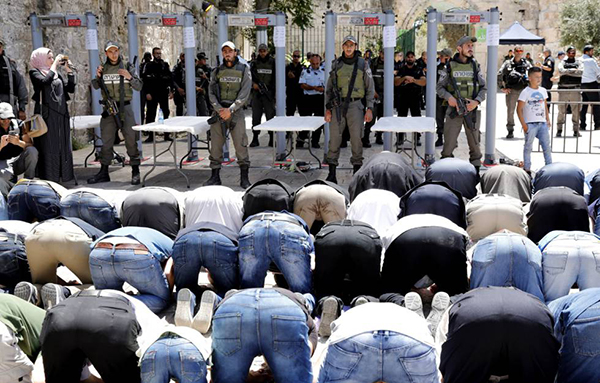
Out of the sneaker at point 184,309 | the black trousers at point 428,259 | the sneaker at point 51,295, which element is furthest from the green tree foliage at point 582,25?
the sneaker at point 51,295

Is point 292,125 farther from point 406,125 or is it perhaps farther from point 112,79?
point 112,79

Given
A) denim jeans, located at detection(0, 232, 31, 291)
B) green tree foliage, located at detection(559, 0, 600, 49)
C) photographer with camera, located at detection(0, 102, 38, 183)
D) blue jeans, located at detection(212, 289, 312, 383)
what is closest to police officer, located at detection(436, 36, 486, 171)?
photographer with camera, located at detection(0, 102, 38, 183)

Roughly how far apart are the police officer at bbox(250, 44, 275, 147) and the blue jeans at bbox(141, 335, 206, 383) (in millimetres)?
9901

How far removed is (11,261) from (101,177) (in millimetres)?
5067

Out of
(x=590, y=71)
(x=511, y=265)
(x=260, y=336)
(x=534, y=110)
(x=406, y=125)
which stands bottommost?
(x=260, y=336)

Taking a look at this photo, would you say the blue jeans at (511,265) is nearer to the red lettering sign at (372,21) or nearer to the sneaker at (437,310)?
the sneaker at (437,310)

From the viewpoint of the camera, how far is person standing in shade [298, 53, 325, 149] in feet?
44.3

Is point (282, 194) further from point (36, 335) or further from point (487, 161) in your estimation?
point (487, 161)

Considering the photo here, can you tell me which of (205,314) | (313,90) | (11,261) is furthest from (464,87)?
(11,261)

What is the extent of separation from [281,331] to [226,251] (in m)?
1.46

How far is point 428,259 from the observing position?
5051 mm

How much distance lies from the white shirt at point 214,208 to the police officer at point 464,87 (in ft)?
16.3


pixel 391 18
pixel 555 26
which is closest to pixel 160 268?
pixel 391 18

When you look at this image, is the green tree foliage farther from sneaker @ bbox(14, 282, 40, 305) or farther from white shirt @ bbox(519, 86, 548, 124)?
sneaker @ bbox(14, 282, 40, 305)
